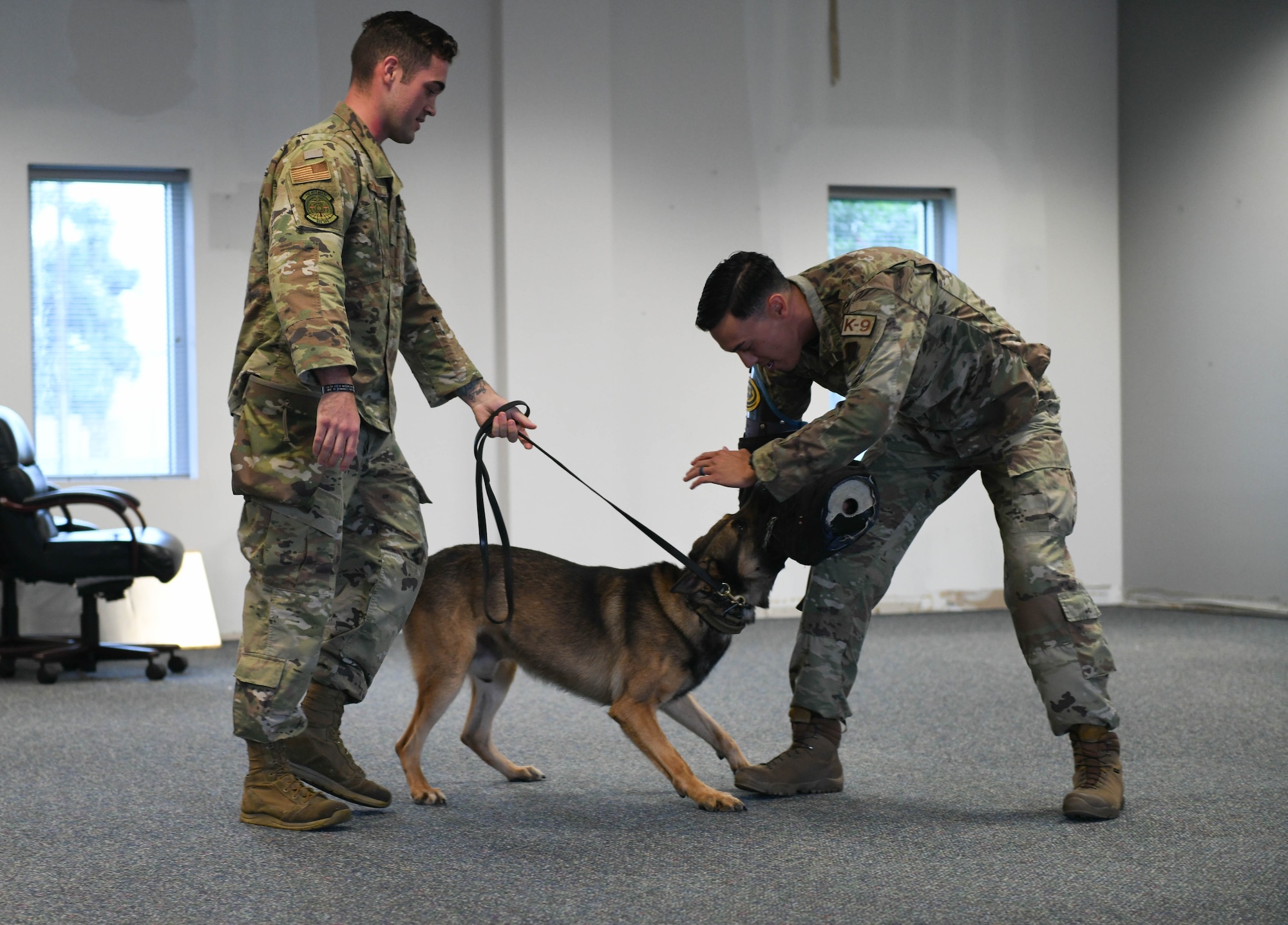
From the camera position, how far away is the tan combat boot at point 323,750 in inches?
100.0

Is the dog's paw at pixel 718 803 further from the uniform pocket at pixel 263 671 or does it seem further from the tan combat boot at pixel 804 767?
the uniform pocket at pixel 263 671

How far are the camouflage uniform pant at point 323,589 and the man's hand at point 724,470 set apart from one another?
651 mm

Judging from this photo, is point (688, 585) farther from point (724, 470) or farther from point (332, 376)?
point (332, 376)

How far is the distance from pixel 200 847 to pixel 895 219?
5700mm

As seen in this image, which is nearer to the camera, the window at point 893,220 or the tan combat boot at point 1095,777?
the tan combat boot at point 1095,777

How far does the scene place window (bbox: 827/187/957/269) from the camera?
6965 millimetres

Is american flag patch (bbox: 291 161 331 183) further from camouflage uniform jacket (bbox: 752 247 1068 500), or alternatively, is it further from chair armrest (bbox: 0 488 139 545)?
chair armrest (bbox: 0 488 139 545)

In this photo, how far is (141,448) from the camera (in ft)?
19.9

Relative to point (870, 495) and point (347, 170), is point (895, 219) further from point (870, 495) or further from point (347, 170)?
point (347, 170)

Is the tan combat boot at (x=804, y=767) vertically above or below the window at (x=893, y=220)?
below

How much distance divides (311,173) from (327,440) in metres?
0.54

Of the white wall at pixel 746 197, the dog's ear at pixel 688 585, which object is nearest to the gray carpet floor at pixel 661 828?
the dog's ear at pixel 688 585

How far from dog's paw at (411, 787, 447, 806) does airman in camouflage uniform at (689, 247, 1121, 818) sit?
700mm

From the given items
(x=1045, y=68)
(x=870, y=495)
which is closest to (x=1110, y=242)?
(x=1045, y=68)
